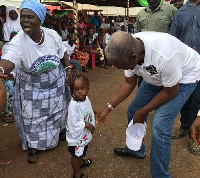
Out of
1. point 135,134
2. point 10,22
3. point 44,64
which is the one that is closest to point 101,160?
point 135,134

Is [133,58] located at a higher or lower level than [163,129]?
higher

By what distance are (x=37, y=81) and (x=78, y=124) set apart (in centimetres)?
92

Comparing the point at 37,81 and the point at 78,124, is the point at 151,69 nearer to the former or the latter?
the point at 78,124

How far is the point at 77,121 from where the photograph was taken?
2.22m

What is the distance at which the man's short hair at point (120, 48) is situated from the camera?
1.67m

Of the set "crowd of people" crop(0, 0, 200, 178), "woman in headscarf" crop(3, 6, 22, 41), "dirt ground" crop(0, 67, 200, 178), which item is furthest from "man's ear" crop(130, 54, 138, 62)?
"woman in headscarf" crop(3, 6, 22, 41)

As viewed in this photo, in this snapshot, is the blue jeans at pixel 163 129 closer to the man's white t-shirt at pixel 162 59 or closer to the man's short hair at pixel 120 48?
the man's white t-shirt at pixel 162 59

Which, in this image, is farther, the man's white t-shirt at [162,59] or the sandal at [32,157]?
the sandal at [32,157]

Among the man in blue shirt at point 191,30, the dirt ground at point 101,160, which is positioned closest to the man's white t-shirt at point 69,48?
the dirt ground at point 101,160

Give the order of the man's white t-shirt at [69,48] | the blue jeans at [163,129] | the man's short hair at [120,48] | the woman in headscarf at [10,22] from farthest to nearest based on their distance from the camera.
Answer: the man's white t-shirt at [69,48] < the woman in headscarf at [10,22] < the blue jeans at [163,129] < the man's short hair at [120,48]

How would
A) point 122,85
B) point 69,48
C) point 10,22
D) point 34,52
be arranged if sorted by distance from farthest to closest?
point 69,48
point 10,22
point 34,52
point 122,85

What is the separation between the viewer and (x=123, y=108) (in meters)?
4.70

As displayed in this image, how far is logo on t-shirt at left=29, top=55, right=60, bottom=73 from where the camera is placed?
263 cm

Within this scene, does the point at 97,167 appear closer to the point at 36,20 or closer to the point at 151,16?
the point at 36,20
